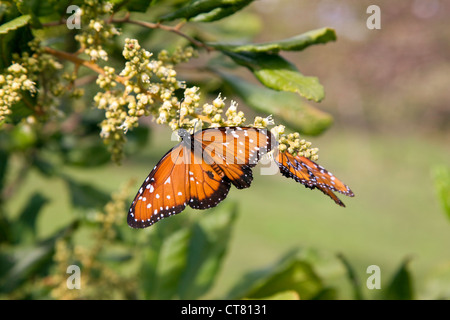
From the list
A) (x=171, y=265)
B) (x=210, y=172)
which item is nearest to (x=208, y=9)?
(x=210, y=172)

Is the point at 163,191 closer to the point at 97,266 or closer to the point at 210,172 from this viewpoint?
the point at 210,172

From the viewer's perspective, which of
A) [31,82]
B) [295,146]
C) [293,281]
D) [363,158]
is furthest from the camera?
[363,158]

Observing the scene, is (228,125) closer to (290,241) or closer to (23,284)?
(23,284)

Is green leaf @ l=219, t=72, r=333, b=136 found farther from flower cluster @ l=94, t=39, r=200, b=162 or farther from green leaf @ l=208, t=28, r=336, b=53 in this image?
flower cluster @ l=94, t=39, r=200, b=162

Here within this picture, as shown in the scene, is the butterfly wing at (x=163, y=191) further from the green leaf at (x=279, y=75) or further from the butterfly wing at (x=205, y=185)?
the green leaf at (x=279, y=75)
